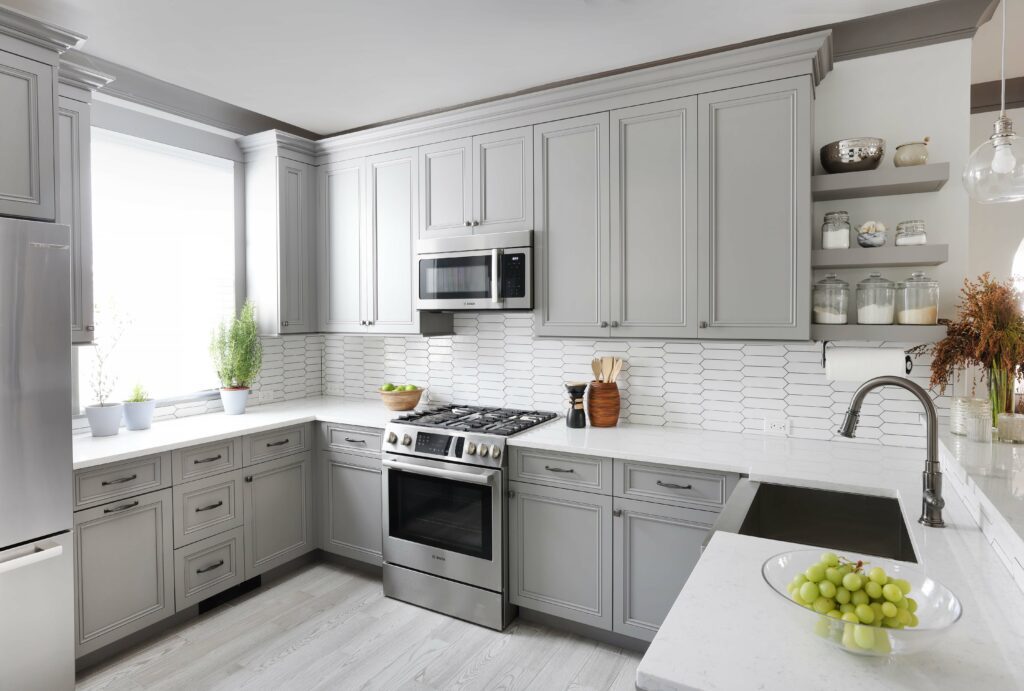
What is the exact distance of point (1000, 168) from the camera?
5.43 feet

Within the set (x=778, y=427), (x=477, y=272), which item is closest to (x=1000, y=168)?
(x=778, y=427)

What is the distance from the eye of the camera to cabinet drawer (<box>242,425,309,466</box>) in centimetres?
324

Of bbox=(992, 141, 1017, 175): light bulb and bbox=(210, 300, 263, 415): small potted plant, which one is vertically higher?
bbox=(992, 141, 1017, 175): light bulb

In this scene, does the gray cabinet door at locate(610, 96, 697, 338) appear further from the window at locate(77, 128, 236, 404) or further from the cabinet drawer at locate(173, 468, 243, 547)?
the window at locate(77, 128, 236, 404)

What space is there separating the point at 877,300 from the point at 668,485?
1.15m

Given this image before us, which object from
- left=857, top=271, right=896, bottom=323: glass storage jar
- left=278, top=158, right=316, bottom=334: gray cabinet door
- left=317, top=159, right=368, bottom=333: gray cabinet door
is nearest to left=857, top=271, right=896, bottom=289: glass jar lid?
left=857, top=271, right=896, bottom=323: glass storage jar

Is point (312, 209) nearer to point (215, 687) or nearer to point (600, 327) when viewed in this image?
point (600, 327)

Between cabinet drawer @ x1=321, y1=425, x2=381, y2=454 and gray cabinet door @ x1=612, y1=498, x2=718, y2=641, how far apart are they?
4.69ft

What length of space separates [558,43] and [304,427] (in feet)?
8.19

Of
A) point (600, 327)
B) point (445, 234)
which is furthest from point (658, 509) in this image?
point (445, 234)

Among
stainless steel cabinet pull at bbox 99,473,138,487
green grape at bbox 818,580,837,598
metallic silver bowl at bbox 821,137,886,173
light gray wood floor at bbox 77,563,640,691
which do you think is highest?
metallic silver bowl at bbox 821,137,886,173

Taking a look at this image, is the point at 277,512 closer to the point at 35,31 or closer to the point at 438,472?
the point at 438,472

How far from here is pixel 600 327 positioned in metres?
2.96

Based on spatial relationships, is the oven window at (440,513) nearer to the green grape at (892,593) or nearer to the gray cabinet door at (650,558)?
the gray cabinet door at (650,558)
